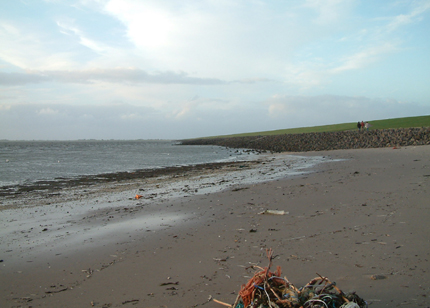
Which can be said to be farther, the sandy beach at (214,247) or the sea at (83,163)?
the sea at (83,163)

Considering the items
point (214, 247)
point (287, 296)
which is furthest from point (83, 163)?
point (287, 296)

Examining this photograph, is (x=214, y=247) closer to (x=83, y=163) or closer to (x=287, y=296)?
(x=287, y=296)

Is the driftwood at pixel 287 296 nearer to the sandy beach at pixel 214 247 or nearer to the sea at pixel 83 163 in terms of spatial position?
the sandy beach at pixel 214 247

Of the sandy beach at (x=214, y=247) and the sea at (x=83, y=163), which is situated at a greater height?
the sea at (x=83, y=163)

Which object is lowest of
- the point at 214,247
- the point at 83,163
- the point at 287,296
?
the point at 214,247

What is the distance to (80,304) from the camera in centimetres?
395

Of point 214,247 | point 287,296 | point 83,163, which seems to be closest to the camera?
point 287,296

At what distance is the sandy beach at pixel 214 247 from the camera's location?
401cm

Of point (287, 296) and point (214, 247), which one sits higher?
point (287, 296)

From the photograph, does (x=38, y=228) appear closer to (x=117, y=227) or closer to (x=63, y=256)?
(x=117, y=227)

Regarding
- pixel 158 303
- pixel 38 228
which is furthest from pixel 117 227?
pixel 158 303

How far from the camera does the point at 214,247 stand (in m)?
5.65

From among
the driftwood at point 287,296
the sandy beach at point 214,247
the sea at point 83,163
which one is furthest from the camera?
the sea at point 83,163

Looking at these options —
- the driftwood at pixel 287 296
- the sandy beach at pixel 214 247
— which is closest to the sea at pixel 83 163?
the sandy beach at pixel 214 247
